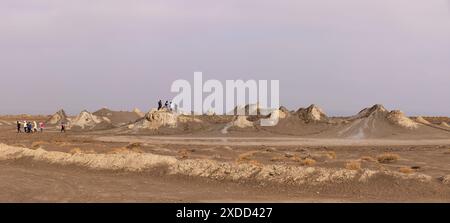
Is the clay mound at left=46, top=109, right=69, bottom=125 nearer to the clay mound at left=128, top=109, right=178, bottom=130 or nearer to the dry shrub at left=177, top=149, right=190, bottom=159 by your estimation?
the clay mound at left=128, top=109, right=178, bottom=130

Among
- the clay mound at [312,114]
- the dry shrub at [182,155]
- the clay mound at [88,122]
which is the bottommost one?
the clay mound at [88,122]

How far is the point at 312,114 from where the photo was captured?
81875 millimetres

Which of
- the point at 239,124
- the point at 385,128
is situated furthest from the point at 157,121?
the point at 385,128

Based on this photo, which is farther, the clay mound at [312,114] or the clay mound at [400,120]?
the clay mound at [312,114]

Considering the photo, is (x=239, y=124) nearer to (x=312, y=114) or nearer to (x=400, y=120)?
(x=312, y=114)

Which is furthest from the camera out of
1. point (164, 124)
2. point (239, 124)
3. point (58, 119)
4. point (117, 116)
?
point (117, 116)

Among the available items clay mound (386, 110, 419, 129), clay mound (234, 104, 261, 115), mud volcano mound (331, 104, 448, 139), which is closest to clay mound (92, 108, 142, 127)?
clay mound (234, 104, 261, 115)

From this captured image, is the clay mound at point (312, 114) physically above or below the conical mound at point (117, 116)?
above

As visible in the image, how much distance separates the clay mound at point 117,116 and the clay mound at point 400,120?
1955 inches

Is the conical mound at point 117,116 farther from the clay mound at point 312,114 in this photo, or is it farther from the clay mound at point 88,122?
the clay mound at point 312,114

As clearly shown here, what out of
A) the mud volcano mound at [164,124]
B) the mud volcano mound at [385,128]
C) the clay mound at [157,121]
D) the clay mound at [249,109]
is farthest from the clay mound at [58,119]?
the mud volcano mound at [385,128]

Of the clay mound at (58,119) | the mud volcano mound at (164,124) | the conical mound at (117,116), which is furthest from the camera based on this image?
the clay mound at (58,119)

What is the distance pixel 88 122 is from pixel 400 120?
53231 millimetres

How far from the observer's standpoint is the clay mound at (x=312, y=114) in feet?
267
